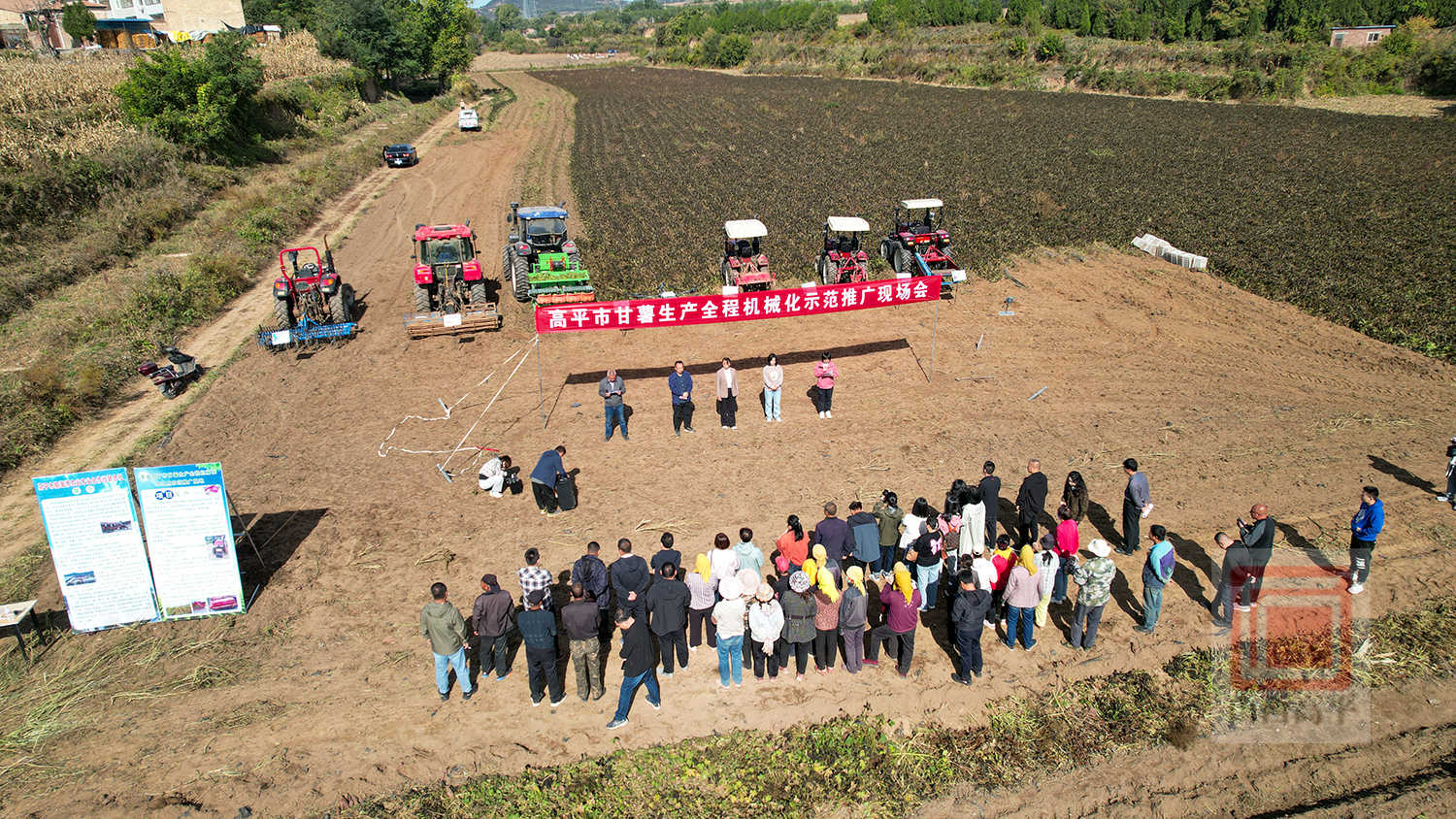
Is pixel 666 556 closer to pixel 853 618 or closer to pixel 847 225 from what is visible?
pixel 853 618

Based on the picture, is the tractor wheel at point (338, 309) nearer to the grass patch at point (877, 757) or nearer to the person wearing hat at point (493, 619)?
the person wearing hat at point (493, 619)

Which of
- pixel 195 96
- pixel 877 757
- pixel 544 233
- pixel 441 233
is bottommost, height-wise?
pixel 877 757

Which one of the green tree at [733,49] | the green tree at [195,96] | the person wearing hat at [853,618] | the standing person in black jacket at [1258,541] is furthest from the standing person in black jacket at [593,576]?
the green tree at [733,49]

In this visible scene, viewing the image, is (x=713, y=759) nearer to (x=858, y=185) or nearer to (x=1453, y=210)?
(x=858, y=185)

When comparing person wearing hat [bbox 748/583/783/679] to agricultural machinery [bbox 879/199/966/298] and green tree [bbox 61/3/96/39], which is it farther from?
green tree [bbox 61/3/96/39]

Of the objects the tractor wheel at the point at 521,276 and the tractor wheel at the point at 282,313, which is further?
the tractor wheel at the point at 521,276

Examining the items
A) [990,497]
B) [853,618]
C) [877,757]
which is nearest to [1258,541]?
[990,497]

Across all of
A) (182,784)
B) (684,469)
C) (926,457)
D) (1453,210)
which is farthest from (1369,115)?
(182,784)
